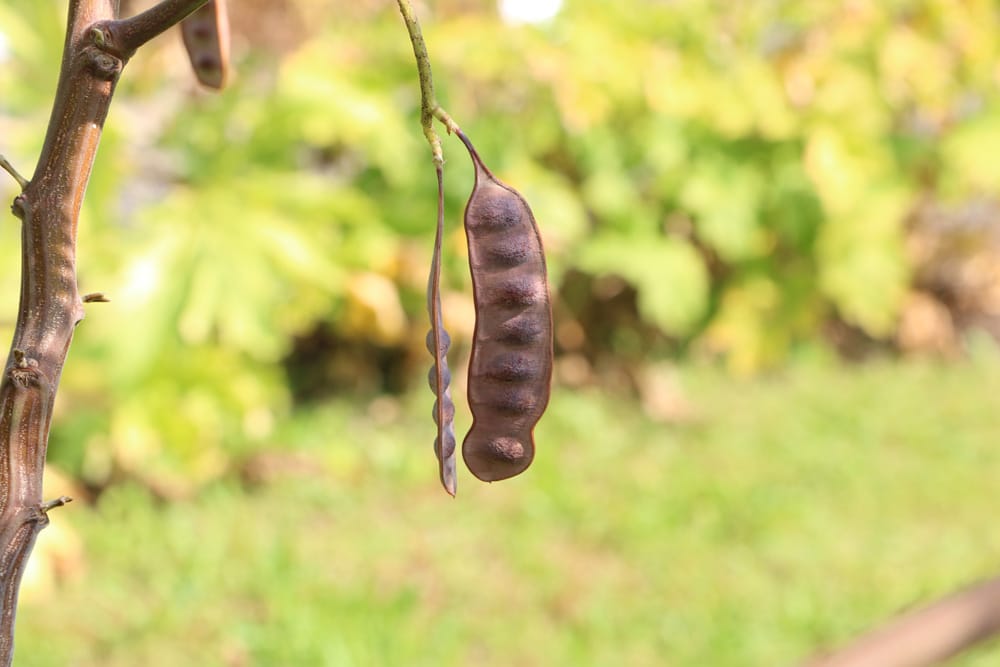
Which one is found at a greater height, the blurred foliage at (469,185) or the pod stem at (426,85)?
the pod stem at (426,85)

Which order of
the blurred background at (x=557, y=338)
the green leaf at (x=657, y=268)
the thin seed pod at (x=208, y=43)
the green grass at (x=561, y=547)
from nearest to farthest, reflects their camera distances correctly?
the thin seed pod at (x=208, y=43), the green grass at (x=561, y=547), the blurred background at (x=557, y=338), the green leaf at (x=657, y=268)

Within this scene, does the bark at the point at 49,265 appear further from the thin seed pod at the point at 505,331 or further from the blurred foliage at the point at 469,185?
the blurred foliage at the point at 469,185

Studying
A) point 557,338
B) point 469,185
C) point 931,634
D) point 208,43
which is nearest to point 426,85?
point 208,43

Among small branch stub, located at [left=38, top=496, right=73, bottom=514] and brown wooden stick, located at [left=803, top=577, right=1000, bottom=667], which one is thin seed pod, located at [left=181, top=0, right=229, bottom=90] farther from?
brown wooden stick, located at [left=803, top=577, right=1000, bottom=667]

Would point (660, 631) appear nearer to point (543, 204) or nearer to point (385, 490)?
Answer: point (385, 490)

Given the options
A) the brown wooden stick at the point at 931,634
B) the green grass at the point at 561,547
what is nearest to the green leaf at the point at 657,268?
the green grass at the point at 561,547

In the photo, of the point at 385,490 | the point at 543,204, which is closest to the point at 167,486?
the point at 385,490
